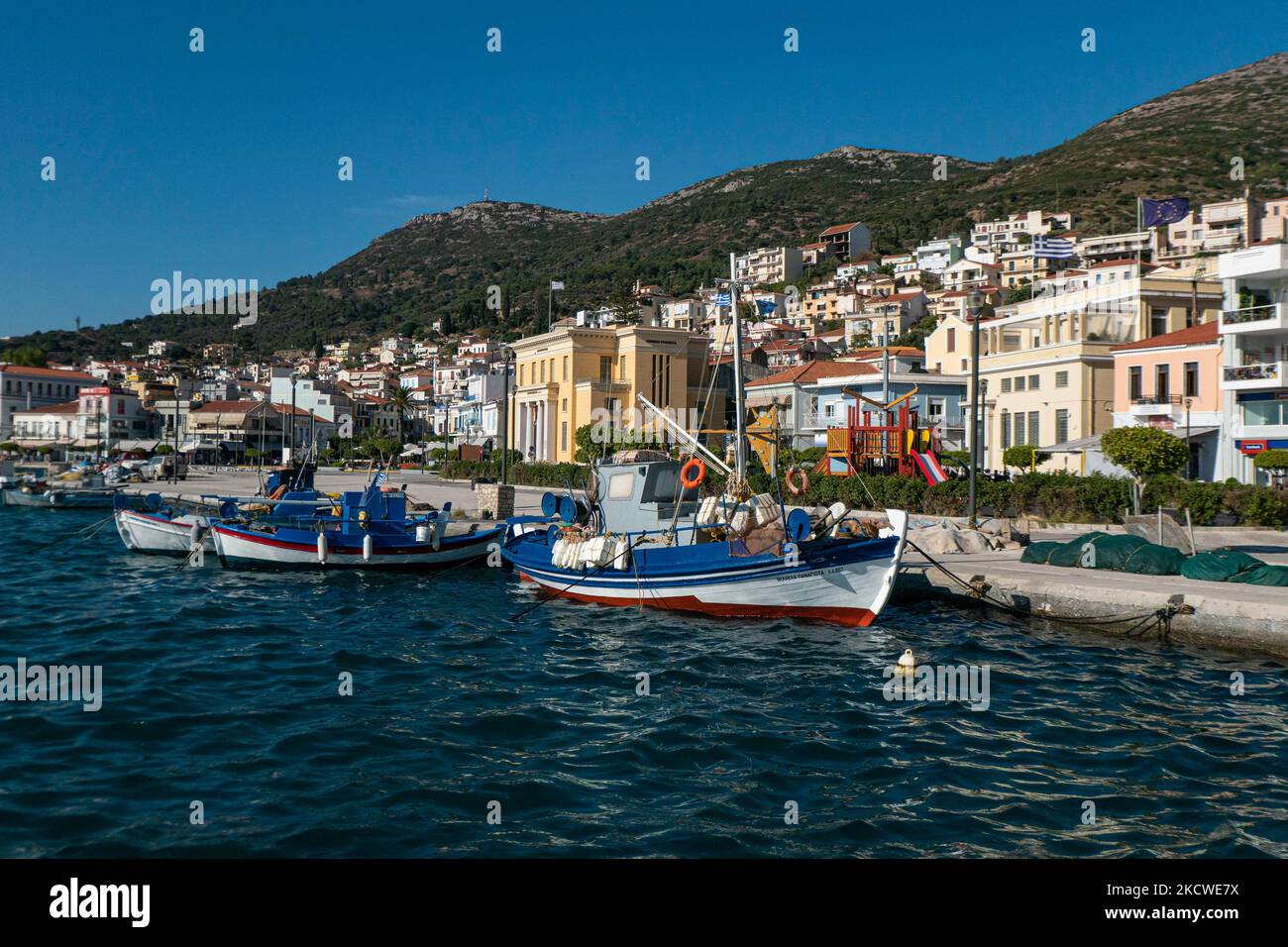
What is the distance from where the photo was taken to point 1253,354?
37.0 m

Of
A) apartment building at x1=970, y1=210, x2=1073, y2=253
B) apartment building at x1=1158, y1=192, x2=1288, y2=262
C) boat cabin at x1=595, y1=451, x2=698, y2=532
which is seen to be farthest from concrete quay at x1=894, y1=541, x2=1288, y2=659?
apartment building at x1=970, y1=210, x2=1073, y2=253

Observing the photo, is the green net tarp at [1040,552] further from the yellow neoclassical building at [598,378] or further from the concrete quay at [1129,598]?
the yellow neoclassical building at [598,378]

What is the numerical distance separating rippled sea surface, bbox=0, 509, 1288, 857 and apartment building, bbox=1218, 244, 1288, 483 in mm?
22685

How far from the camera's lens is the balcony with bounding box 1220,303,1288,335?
3472 centimetres

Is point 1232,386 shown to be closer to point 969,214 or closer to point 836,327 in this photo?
point 836,327

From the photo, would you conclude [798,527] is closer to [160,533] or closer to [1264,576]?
[1264,576]

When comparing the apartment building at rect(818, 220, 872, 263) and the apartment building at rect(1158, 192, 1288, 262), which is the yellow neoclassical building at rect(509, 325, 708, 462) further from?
the apartment building at rect(818, 220, 872, 263)

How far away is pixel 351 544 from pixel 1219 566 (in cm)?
2250
